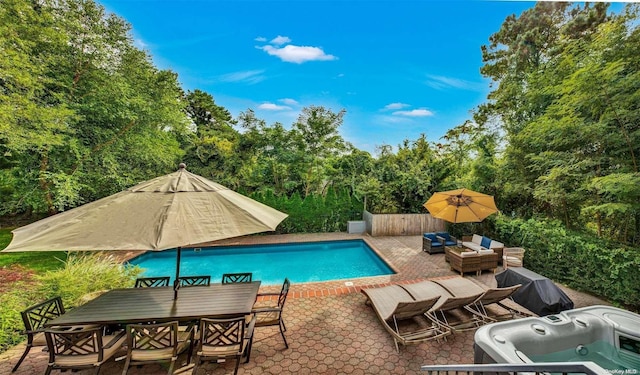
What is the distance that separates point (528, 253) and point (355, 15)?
9.12 meters

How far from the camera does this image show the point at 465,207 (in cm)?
837

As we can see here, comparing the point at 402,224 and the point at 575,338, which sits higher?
the point at 402,224

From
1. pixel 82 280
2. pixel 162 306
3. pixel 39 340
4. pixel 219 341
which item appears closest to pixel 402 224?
pixel 219 341

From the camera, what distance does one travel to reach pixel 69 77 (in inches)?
369

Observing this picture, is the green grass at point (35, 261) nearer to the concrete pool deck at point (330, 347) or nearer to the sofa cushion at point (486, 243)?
the concrete pool deck at point (330, 347)

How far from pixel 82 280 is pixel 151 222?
14.3 feet

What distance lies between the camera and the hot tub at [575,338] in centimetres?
378

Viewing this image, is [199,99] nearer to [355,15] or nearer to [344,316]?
[355,15]

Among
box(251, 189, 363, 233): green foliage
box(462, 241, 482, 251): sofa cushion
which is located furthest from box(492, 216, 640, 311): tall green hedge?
box(251, 189, 363, 233): green foliage

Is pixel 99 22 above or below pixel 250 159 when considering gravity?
above

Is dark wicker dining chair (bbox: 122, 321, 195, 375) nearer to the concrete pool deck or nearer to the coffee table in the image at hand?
the concrete pool deck

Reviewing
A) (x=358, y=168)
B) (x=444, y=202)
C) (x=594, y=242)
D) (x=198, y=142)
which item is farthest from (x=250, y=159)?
(x=594, y=242)

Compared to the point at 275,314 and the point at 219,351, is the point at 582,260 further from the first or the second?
the point at 219,351

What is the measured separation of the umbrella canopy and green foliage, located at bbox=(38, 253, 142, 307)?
9617 mm
